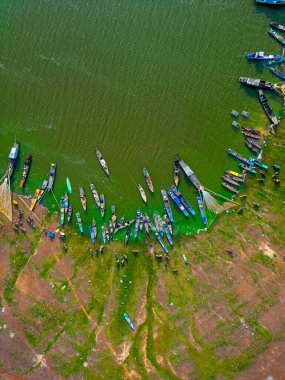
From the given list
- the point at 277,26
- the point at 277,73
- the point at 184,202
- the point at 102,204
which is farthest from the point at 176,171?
the point at 277,26

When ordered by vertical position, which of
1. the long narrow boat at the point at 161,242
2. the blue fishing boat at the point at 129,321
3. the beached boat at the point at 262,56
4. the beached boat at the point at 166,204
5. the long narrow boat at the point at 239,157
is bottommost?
the blue fishing boat at the point at 129,321

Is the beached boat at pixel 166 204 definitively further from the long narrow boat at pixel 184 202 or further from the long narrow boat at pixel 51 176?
the long narrow boat at pixel 51 176

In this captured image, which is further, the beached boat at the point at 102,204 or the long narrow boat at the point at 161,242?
the beached boat at the point at 102,204

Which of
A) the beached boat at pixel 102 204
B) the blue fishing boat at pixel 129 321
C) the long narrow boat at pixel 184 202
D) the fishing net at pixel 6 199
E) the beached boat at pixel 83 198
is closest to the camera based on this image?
the blue fishing boat at pixel 129 321

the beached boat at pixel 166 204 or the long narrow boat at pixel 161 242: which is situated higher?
the beached boat at pixel 166 204

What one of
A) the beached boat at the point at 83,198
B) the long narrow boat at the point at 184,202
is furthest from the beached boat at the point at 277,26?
the beached boat at the point at 83,198

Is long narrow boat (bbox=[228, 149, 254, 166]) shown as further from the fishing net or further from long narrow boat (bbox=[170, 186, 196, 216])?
the fishing net

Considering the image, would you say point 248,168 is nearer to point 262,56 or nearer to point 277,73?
point 277,73

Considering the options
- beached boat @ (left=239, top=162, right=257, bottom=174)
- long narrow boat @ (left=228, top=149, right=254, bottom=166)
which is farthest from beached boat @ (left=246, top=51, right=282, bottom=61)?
beached boat @ (left=239, top=162, right=257, bottom=174)
